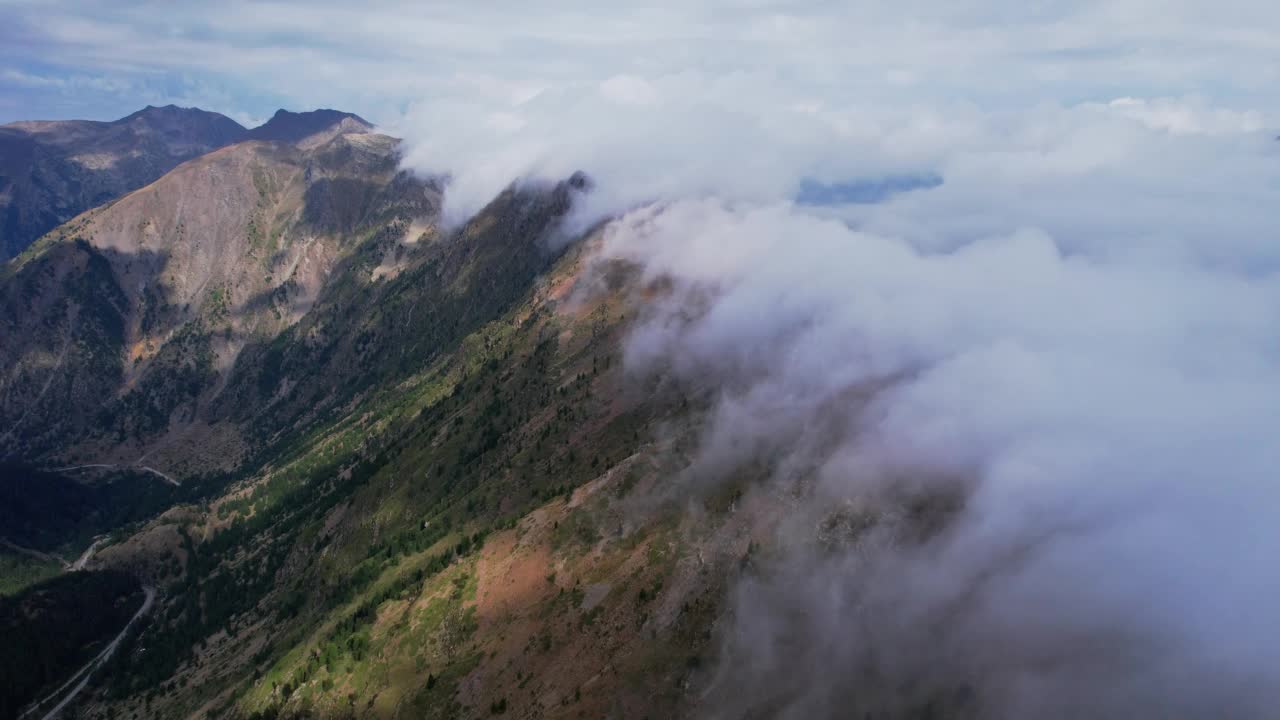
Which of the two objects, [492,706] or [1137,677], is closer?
[1137,677]

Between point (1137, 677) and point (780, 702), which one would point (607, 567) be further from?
point (1137, 677)

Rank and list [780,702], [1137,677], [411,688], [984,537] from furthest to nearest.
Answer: [411,688] < [984,537] < [780,702] < [1137,677]

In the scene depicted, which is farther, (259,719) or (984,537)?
(259,719)

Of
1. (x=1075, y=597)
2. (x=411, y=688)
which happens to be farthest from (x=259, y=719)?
(x=1075, y=597)

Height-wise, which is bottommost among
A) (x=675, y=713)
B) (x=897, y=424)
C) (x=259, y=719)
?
(x=259, y=719)

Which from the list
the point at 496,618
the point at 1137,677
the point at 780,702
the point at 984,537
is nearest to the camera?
the point at 1137,677

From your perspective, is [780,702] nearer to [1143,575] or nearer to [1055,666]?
[1055,666]

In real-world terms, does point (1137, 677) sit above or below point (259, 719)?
above

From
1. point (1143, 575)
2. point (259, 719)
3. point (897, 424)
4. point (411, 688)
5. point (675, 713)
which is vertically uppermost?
point (897, 424)

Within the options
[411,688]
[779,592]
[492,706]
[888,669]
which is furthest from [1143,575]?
[411,688]
